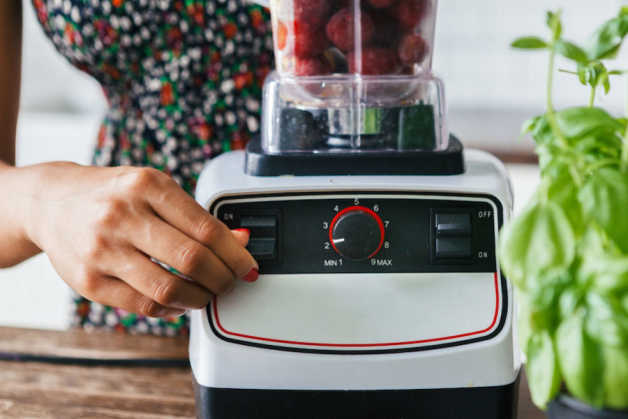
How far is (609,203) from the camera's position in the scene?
1.17 ft

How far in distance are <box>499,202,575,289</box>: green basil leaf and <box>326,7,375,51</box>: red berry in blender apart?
29cm

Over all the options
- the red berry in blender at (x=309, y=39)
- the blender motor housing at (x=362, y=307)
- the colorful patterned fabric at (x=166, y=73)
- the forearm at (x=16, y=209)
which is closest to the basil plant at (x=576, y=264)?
the blender motor housing at (x=362, y=307)

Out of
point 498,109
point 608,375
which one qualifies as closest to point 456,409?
point 608,375

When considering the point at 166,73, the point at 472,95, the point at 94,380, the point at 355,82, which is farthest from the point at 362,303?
the point at 472,95

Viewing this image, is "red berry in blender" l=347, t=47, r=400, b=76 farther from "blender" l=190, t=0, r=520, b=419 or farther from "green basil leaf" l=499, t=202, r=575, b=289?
"green basil leaf" l=499, t=202, r=575, b=289

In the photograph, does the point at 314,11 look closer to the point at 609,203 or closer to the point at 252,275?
the point at 252,275

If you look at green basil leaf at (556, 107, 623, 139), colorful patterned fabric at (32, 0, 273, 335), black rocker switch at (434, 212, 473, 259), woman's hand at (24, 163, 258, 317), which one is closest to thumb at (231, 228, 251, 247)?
woman's hand at (24, 163, 258, 317)

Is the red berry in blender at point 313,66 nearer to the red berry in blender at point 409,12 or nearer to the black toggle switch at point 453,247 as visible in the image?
the red berry in blender at point 409,12

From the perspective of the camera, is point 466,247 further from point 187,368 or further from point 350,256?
point 187,368

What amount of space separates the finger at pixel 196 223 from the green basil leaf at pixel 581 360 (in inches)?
10.3

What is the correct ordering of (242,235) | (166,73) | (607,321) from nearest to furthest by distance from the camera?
(607,321) < (242,235) < (166,73)

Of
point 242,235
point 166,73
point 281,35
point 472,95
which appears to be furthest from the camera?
point 472,95

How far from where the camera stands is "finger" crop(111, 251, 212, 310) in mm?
537

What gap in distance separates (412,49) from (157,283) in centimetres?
31
